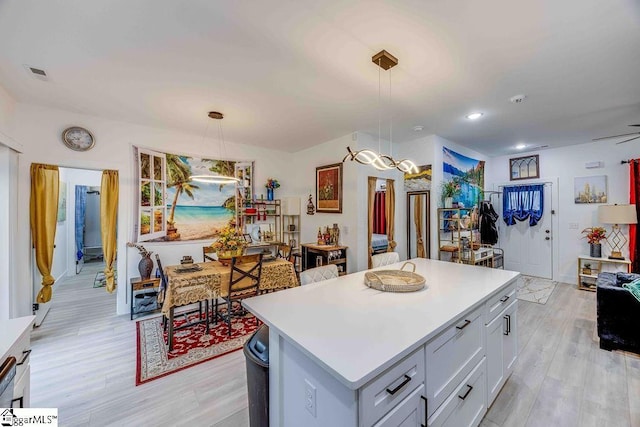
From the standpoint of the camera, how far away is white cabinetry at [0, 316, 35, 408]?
1.08 meters

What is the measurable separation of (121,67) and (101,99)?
101 centimetres

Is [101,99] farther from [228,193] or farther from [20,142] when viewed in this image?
[228,193]

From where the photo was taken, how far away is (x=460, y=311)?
4.75ft

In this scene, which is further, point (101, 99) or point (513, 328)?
point (101, 99)

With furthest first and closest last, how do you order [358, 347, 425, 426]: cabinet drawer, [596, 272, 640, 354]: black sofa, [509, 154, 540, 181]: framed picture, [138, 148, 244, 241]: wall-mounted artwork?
[509, 154, 540, 181]: framed picture
[138, 148, 244, 241]: wall-mounted artwork
[596, 272, 640, 354]: black sofa
[358, 347, 425, 426]: cabinet drawer

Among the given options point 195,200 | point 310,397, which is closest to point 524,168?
point 310,397

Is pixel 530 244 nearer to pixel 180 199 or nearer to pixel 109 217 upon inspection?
pixel 180 199

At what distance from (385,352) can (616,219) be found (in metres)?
5.60

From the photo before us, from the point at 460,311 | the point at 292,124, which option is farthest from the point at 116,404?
the point at 292,124

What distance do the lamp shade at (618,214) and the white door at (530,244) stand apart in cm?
98

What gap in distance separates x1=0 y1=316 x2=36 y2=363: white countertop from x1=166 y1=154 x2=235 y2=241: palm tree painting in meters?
2.92

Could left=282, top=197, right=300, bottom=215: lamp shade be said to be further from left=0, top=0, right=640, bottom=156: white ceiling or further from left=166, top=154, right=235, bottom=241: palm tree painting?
left=0, top=0, right=640, bottom=156: white ceiling

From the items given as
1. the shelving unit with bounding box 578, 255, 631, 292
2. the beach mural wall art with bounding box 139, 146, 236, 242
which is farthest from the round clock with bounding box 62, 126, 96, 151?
the shelving unit with bounding box 578, 255, 631, 292

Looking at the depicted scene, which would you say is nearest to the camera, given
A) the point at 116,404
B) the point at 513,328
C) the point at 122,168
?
the point at 116,404
